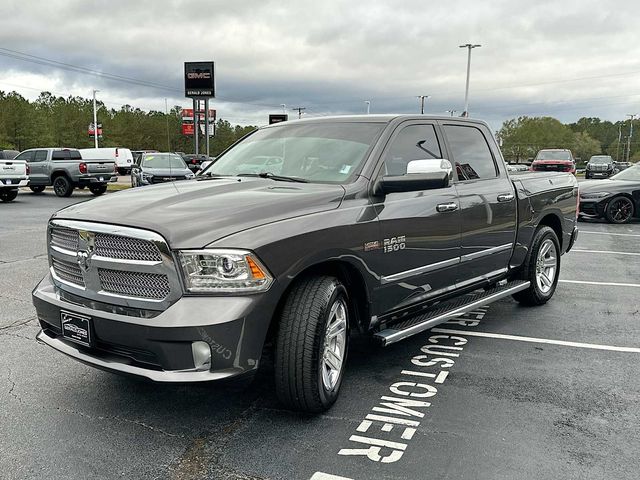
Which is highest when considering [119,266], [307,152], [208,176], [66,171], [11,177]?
[307,152]

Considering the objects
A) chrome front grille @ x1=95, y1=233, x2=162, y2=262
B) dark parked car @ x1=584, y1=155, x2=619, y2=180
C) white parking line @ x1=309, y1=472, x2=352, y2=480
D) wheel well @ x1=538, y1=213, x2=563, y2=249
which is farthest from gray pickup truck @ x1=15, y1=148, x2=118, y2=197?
dark parked car @ x1=584, y1=155, x2=619, y2=180

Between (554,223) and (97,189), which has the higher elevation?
(554,223)

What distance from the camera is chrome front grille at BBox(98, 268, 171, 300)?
9.88ft

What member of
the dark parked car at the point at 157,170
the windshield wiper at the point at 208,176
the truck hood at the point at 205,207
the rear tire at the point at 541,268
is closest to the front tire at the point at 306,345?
the truck hood at the point at 205,207

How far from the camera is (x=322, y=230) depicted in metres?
A: 3.38

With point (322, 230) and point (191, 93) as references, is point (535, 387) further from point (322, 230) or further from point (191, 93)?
point (191, 93)

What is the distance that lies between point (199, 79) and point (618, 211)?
2941cm

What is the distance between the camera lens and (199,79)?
123ft

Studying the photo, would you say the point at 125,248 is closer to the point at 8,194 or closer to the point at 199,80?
the point at 8,194

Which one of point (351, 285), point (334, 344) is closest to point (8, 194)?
point (351, 285)

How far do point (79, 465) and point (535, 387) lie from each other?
9.59ft

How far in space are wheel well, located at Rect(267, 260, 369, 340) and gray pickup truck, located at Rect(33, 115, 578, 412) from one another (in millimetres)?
11

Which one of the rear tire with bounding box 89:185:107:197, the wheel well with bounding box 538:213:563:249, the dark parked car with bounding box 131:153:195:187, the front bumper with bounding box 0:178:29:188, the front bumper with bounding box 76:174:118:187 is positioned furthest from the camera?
the rear tire with bounding box 89:185:107:197

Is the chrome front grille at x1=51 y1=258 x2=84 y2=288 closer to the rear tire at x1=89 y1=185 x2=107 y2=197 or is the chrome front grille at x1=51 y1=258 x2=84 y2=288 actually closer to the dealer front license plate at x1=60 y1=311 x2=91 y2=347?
the dealer front license plate at x1=60 y1=311 x2=91 y2=347
